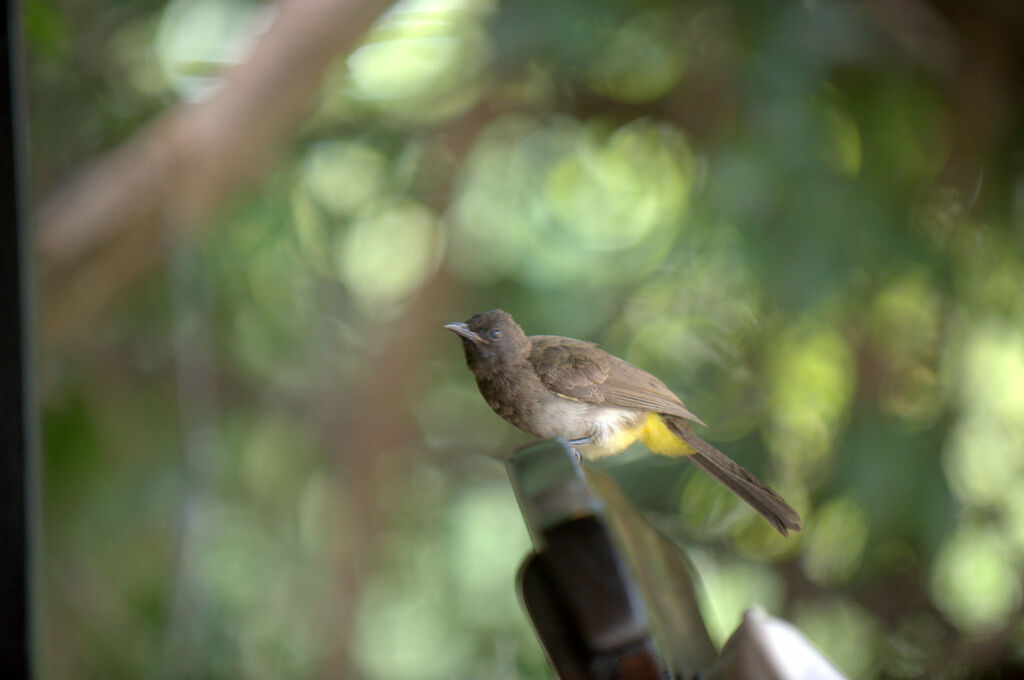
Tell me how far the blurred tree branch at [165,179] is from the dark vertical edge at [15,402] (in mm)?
866

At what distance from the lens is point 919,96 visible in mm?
1747

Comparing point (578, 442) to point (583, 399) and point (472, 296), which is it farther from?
point (472, 296)

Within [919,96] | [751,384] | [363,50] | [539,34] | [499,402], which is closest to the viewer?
[499,402]

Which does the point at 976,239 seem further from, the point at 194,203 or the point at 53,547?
the point at 53,547

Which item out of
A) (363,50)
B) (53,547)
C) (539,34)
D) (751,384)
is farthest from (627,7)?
(53,547)

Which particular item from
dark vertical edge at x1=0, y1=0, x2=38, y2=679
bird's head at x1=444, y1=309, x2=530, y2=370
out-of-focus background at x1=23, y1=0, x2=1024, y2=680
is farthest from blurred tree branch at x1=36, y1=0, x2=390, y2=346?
bird's head at x1=444, y1=309, x2=530, y2=370

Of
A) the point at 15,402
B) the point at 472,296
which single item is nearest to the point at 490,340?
the point at 15,402

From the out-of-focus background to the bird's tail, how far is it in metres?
0.40

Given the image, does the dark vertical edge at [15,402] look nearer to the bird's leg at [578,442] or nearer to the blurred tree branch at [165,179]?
the bird's leg at [578,442]

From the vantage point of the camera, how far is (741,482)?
0.49 m

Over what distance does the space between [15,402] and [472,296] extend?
2.29ft

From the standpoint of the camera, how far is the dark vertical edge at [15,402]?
88 cm

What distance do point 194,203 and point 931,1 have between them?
1.54 m

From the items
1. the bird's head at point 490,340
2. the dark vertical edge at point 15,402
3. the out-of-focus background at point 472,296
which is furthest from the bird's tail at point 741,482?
the dark vertical edge at point 15,402
